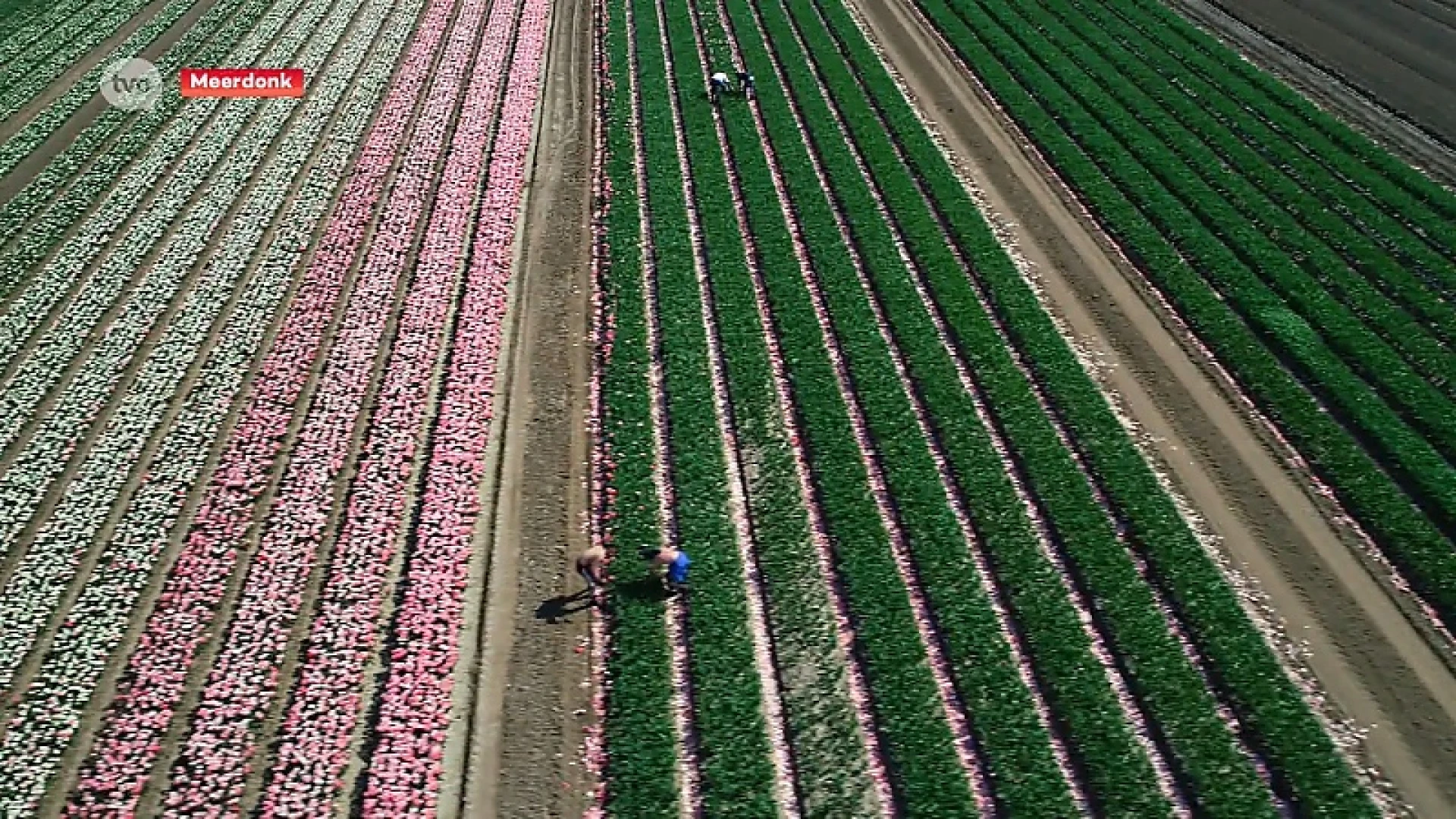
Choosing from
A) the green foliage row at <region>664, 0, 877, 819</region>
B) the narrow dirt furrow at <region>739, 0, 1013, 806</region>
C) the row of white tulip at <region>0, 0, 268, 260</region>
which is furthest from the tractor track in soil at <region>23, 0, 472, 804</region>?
the narrow dirt furrow at <region>739, 0, 1013, 806</region>

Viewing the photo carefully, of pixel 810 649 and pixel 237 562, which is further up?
pixel 810 649

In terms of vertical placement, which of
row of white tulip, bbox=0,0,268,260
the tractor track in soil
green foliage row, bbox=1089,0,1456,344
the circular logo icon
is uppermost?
green foliage row, bbox=1089,0,1456,344

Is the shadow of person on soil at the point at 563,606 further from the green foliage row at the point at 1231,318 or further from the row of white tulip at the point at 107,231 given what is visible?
the row of white tulip at the point at 107,231

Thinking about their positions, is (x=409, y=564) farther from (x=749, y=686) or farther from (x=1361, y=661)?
(x=1361, y=661)

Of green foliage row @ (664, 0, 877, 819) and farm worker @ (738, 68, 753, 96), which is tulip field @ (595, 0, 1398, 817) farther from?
farm worker @ (738, 68, 753, 96)


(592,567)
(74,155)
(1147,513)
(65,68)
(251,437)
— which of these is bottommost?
(251,437)

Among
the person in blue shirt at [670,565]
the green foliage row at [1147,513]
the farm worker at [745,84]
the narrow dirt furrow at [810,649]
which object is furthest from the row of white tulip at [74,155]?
the green foliage row at [1147,513]

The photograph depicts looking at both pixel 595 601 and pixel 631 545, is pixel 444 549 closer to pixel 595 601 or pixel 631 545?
pixel 595 601

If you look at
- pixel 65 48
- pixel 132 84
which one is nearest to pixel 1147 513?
pixel 132 84
